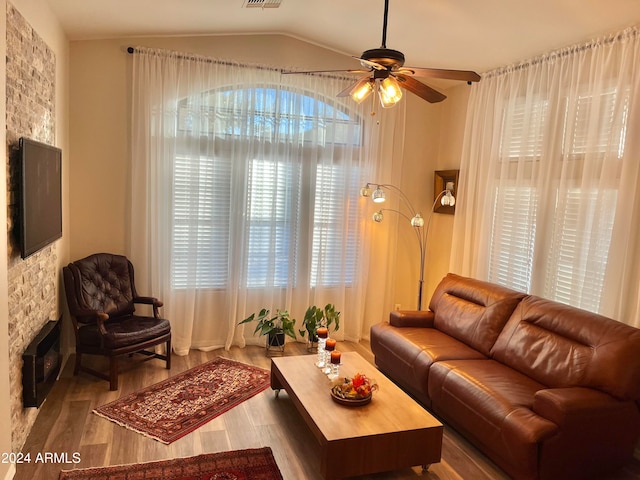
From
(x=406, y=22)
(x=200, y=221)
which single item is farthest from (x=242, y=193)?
(x=406, y=22)

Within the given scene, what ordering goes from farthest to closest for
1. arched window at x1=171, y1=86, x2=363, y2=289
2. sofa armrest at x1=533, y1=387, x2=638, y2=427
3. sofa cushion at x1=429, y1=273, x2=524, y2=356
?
arched window at x1=171, y1=86, x2=363, y2=289 < sofa cushion at x1=429, y1=273, x2=524, y2=356 < sofa armrest at x1=533, y1=387, x2=638, y2=427

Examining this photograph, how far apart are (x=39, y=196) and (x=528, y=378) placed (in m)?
3.38

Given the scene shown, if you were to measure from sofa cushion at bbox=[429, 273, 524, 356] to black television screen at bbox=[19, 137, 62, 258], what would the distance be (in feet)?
10.3

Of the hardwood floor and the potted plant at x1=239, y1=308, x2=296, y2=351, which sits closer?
Answer: the hardwood floor

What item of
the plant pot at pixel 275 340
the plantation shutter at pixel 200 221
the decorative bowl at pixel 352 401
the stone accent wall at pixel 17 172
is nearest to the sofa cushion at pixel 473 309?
the decorative bowl at pixel 352 401

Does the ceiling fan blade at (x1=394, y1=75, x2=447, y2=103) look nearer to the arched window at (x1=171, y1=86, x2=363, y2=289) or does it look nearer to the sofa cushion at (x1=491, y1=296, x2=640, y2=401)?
the sofa cushion at (x1=491, y1=296, x2=640, y2=401)

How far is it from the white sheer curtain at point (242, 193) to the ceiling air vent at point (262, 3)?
0.83m

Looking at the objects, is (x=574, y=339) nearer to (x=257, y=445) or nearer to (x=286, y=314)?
(x=257, y=445)

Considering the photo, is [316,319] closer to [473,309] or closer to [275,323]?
[275,323]

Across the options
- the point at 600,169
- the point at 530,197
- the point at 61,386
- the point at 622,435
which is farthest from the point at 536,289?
the point at 61,386

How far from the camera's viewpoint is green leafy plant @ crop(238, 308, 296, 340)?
461cm

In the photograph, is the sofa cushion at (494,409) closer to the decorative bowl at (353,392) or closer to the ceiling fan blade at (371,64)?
the decorative bowl at (353,392)

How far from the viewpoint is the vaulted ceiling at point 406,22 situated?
328cm

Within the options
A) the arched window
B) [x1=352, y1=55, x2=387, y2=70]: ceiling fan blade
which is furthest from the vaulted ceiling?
[x1=352, y1=55, x2=387, y2=70]: ceiling fan blade
